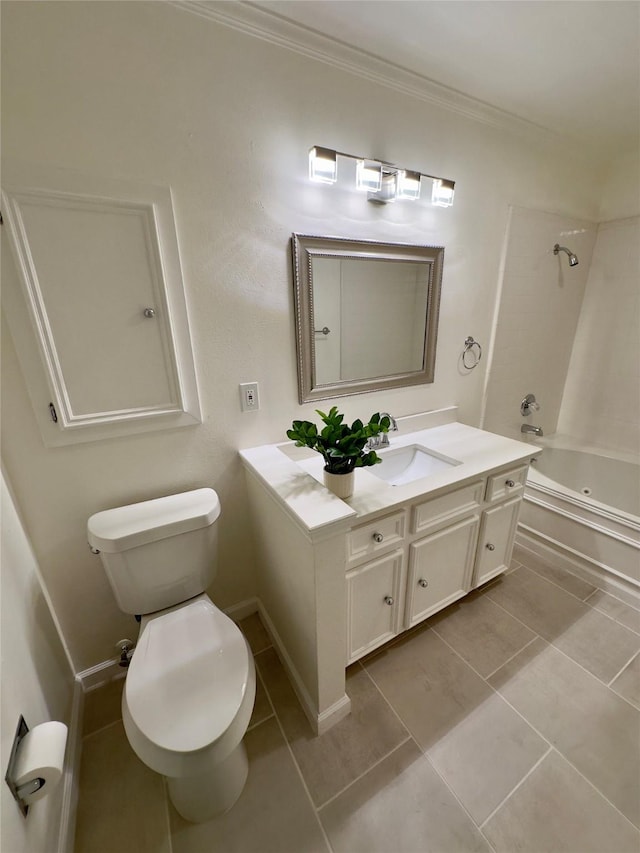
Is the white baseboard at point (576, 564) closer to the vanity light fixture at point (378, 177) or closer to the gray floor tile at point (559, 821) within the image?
the gray floor tile at point (559, 821)

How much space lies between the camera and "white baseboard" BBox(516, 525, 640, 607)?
169 cm

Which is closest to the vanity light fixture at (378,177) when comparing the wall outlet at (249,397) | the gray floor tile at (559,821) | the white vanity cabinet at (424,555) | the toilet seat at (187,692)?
the wall outlet at (249,397)

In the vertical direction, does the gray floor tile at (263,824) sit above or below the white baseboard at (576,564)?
below

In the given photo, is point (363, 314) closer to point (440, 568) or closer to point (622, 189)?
point (440, 568)

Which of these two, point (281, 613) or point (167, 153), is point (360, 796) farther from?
point (167, 153)

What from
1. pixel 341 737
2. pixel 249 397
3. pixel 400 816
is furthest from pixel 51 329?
pixel 400 816

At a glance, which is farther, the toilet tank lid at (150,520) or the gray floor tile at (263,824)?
the toilet tank lid at (150,520)

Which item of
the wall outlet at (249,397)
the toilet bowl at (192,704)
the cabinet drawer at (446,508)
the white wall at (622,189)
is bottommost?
the toilet bowl at (192,704)

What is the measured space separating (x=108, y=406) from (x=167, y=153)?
827mm

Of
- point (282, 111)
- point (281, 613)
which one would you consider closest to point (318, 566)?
point (281, 613)

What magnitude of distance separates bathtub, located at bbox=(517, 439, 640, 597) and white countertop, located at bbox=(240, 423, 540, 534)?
2.15 feet

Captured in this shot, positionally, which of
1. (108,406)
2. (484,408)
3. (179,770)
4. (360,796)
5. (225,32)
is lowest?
(360,796)

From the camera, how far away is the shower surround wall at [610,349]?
86.3 inches

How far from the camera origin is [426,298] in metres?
1.65
